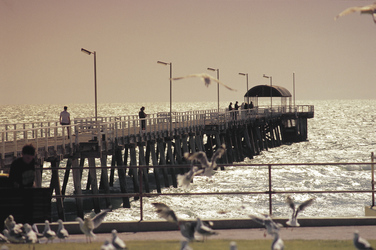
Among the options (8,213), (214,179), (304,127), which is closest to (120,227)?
(8,213)

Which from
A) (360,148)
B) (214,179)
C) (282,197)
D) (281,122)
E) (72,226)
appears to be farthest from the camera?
(281,122)

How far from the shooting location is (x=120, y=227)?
9.12 meters

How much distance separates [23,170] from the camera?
805 centimetres

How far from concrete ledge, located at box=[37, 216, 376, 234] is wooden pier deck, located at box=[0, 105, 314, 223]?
89cm

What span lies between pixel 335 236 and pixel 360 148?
67691mm

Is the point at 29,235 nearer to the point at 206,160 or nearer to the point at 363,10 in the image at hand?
the point at 206,160

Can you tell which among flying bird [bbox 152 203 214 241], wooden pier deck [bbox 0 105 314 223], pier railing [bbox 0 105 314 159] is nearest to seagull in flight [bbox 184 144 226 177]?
flying bird [bbox 152 203 214 241]

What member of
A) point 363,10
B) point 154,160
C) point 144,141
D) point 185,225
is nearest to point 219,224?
point 185,225

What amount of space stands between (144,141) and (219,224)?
25751 millimetres

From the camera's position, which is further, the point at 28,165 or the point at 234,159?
the point at 234,159

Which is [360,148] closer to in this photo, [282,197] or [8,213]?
[282,197]

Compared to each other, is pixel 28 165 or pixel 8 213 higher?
pixel 28 165

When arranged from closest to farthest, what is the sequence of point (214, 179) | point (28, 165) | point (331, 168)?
point (28, 165)
point (214, 179)
point (331, 168)

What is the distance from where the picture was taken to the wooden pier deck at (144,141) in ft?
79.9
